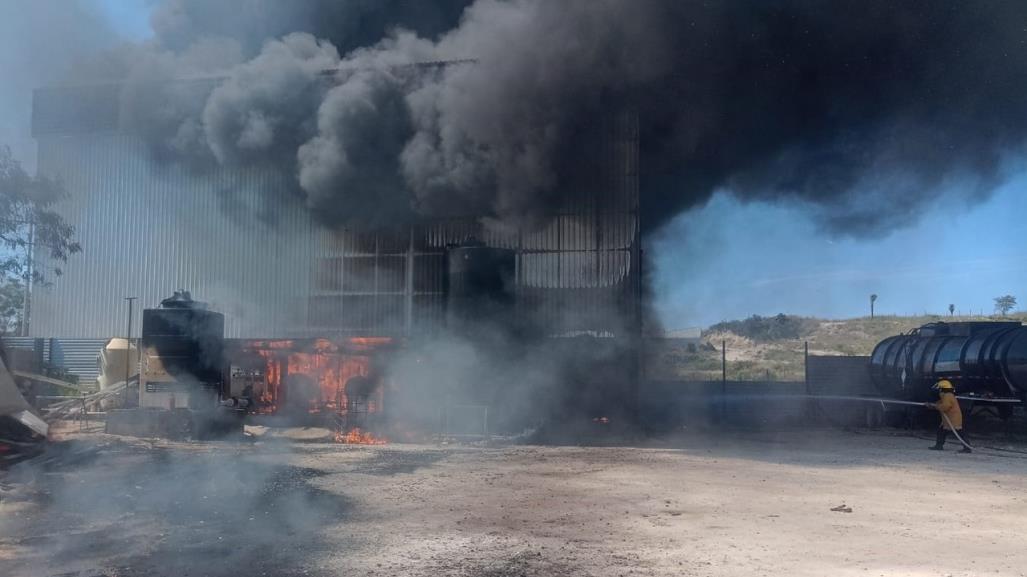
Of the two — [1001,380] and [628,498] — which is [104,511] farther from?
[1001,380]

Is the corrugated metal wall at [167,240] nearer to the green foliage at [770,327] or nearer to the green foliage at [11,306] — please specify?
the green foliage at [11,306]

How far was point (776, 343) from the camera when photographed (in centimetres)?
4409

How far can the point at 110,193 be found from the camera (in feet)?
65.2

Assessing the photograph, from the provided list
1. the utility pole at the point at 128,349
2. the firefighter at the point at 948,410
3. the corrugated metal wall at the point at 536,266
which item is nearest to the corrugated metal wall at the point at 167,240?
the utility pole at the point at 128,349

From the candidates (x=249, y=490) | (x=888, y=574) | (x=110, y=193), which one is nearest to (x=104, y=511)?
(x=249, y=490)

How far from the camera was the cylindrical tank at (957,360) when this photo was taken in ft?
50.2

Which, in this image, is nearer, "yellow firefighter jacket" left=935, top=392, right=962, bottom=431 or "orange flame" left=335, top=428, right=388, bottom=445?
"yellow firefighter jacket" left=935, top=392, right=962, bottom=431

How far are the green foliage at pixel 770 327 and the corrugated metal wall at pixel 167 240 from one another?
34071 millimetres

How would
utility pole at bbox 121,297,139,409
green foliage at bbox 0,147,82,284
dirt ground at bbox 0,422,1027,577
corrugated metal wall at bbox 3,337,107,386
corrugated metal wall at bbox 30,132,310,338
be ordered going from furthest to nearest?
corrugated metal wall at bbox 3,337,107,386, corrugated metal wall at bbox 30,132,310,338, utility pole at bbox 121,297,139,409, green foliage at bbox 0,147,82,284, dirt ground at bbox 0,422,1027,577

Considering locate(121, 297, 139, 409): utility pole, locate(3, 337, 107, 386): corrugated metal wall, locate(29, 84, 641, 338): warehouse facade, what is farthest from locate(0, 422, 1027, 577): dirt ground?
locate(3, 337, 107, 386): corrugated metal wall

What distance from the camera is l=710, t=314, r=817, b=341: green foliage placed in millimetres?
46375

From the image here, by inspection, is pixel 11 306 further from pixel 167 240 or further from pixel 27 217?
pixel 27 217

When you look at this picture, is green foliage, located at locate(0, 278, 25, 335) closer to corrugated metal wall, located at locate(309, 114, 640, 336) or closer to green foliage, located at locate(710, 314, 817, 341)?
A: corrugated metal wall, located at locate(309, 114, 640, 336)

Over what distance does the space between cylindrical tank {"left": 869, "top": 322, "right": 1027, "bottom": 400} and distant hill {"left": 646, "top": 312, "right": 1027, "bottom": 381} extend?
275 inches
